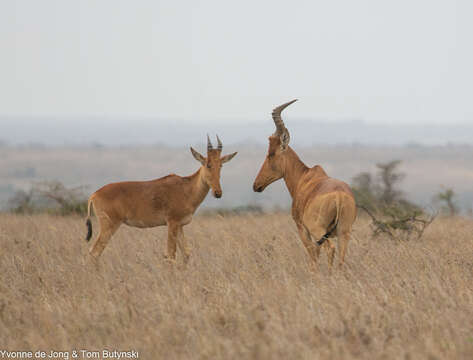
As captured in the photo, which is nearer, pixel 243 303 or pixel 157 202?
Answer: pixel 243 303

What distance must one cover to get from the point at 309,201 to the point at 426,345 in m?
3.17

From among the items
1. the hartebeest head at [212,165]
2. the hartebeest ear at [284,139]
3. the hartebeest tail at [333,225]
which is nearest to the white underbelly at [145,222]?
the hartebeest head at [212,165]

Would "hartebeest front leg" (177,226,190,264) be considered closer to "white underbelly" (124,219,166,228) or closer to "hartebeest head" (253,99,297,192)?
"white underbelly" (124,219,166,228)

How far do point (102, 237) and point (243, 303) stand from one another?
3.30 m

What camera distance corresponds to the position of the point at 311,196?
8.81m

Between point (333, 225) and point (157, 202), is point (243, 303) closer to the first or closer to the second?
point (333, 225)

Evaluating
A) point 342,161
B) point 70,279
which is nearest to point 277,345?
point 70,279

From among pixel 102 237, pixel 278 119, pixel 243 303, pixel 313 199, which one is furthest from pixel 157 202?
pixel 243 303

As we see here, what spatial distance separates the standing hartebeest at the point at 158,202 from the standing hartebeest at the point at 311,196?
77cm

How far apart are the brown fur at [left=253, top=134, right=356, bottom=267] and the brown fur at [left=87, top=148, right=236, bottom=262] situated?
2.57 ft

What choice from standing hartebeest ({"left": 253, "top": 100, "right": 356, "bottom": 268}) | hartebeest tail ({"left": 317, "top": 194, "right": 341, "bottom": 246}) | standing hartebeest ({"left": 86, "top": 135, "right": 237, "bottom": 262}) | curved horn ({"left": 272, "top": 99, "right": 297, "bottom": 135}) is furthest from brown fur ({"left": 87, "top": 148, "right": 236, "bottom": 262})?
hartebeest tail ({"left": 317, "top": 194, "right": 341, "bottom": 246})

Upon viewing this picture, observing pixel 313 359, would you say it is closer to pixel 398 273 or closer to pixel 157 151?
pixel 398 273

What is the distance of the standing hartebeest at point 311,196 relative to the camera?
8.38 m

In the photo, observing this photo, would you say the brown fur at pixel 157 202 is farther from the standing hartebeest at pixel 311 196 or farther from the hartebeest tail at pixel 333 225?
the hartebeest tail at pixel 333 225
